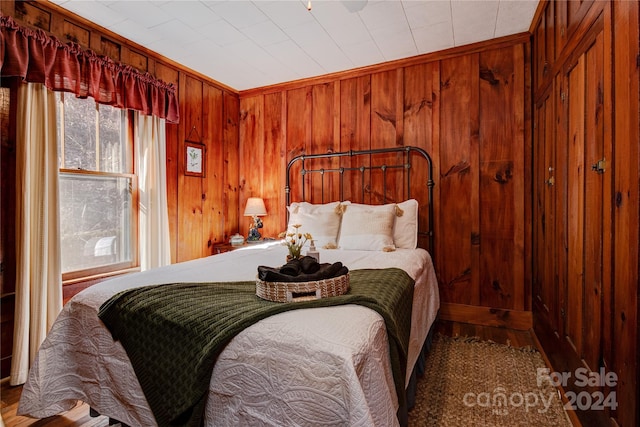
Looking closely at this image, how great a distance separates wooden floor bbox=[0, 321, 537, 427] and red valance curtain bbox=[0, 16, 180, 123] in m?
1.96

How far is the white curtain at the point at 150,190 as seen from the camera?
10.0ft

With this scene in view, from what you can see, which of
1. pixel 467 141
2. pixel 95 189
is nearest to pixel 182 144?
pixel 95 189

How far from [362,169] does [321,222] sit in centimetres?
78

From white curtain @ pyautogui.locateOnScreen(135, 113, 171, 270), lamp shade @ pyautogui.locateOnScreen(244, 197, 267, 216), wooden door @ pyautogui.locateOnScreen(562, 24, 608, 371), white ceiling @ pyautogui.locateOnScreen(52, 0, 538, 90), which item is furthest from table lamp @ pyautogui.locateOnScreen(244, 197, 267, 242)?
wooden door @ pyautogui.locateOnScreen(562, 24, 608, 371)

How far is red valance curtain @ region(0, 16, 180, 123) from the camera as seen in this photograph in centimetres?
213

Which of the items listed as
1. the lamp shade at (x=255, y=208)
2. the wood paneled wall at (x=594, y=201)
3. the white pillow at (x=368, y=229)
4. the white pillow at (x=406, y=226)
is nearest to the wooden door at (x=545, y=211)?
the wood paneled wall at (x=594, y=201)

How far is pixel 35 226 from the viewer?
227cm

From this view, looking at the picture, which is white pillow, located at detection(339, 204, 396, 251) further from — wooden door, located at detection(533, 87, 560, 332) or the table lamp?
the table lamp

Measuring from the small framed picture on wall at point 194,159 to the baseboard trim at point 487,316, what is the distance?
287 centimetres

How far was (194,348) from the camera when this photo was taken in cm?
121

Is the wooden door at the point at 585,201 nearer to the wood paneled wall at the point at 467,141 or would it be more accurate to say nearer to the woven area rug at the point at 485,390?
the woven area rug at the point at 485,390

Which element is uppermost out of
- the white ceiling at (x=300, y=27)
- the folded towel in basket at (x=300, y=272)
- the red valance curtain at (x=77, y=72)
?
the white ceiling at (x=300, y=27)

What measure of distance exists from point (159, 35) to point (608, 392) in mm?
3588

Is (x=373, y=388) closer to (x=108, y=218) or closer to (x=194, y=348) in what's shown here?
(x=194, y=348)
